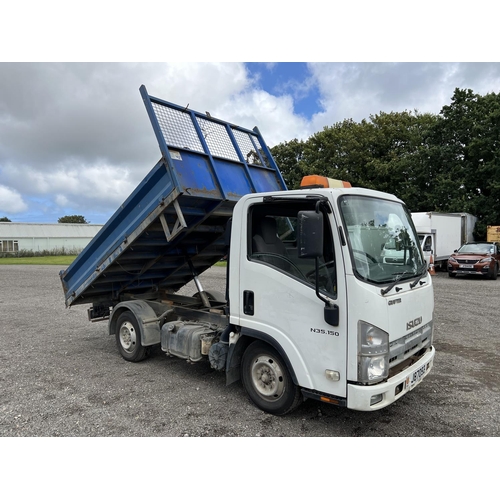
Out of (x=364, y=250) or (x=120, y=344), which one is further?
(x=120, y=344)

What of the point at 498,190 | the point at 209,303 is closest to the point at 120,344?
the point at 209,303

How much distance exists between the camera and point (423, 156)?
27875mm

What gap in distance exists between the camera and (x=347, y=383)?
348 cm

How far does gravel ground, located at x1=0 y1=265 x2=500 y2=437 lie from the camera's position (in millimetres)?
3979

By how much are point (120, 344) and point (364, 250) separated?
4.34 m

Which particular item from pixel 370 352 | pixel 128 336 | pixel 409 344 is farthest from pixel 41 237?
pixel 370 352

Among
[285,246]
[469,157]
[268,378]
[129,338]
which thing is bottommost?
[129,338]

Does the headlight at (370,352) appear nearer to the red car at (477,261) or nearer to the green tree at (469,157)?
the red car at (477,261)

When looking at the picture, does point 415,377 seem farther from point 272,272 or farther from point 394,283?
point 272,272

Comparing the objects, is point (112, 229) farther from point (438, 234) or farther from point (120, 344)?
point (438, 234)

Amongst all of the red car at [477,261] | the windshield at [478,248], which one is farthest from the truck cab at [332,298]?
the windshield at [478,248]

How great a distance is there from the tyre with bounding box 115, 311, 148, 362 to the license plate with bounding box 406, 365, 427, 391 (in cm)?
377

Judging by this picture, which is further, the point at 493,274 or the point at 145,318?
the point at 493,274

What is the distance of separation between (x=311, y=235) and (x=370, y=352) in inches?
44.7
